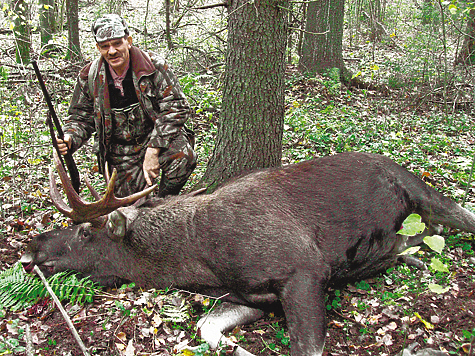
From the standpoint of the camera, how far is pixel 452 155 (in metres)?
6.27

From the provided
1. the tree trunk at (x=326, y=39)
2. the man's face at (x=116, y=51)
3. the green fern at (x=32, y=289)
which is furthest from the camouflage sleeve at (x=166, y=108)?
the tree trunk at (x=326, y=39)

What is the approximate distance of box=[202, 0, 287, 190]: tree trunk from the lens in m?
4.59

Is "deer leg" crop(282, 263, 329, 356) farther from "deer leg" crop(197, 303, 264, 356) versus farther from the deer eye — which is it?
the deer eye

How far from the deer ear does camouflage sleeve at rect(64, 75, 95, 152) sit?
1296 mm

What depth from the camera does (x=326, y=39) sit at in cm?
945

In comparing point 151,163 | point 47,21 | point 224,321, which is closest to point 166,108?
point 151,163

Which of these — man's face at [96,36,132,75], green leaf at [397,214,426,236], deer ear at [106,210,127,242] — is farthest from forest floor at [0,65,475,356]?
man's face at [96,36,132,75]

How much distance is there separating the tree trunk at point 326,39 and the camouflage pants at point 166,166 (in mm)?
5126

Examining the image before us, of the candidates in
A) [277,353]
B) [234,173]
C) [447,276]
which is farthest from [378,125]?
[277,353]

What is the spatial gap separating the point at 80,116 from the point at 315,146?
3.53 meters

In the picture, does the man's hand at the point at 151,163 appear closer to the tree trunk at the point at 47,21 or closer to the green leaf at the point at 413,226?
the green leaf at the point at 413,226

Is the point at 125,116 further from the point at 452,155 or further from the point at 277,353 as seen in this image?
the point at 452,155

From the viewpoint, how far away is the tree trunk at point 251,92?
15.1ft

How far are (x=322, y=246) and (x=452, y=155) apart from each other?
3.55 meters
